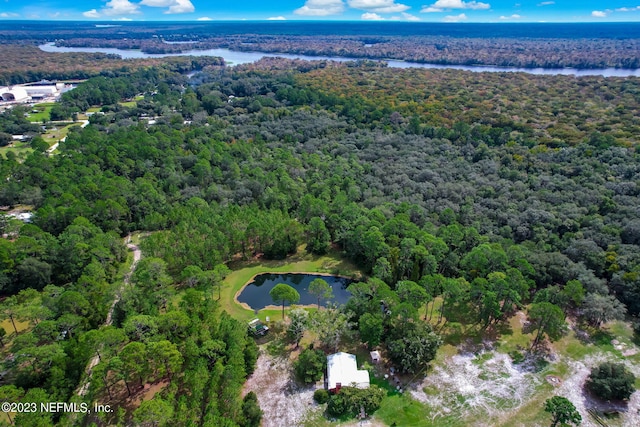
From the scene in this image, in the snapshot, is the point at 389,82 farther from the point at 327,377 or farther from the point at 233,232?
the point at 327,377

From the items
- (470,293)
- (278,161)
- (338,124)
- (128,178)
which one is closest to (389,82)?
(338,124)

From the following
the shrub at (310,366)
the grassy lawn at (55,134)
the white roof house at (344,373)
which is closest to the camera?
the white roof house at (344,373)

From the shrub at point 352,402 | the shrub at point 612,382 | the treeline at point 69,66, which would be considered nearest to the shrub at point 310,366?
the shrub at point 352,402

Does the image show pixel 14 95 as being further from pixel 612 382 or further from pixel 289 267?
pixel 612 382

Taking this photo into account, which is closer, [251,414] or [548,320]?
[251,414]

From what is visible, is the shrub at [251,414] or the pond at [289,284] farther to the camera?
the pond at [289,284]

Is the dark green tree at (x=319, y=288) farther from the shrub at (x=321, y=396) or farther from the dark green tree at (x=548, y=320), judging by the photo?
the dark green tree at (x=548, y=320)

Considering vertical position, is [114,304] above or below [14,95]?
below

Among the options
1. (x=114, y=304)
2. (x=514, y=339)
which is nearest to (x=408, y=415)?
(x=514, y=339)

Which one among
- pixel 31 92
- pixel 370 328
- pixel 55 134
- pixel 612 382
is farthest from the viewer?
pixel 31 92
